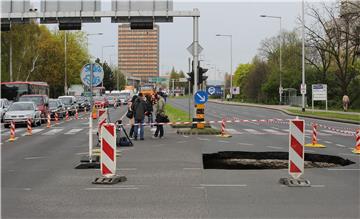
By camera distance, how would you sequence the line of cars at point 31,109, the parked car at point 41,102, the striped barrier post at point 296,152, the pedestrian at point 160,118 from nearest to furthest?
the striped barrier post at point 296,152 → the pedestrian at point 160,118 → the line of cars at point 31,109 → the parked car at point 41,102

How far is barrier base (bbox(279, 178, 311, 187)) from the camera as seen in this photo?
1009cm

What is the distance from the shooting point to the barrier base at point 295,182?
10.1m

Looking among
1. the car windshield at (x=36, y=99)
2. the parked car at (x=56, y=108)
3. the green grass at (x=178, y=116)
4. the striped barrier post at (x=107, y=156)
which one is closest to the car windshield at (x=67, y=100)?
the parked car at (x=56, y=108)

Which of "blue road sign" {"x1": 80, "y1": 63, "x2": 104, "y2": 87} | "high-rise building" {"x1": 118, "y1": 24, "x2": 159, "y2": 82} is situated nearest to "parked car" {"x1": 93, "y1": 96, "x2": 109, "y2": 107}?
"blue road sign" {"x1": 80, "y1": 63, "x2": 104, "y2": 87}

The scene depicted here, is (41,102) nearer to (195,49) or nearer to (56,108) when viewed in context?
(56,108)

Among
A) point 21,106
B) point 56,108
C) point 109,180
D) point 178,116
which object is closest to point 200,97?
point 21,106

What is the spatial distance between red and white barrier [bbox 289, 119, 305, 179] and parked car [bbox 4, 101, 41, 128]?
22.6 metres

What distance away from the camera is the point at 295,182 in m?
10.2

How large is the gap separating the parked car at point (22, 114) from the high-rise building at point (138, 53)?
313 feet

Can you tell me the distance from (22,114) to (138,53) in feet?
395

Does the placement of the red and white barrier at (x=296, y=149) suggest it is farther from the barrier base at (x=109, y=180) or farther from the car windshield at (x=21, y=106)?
the car windshield at (x=21, y=106)

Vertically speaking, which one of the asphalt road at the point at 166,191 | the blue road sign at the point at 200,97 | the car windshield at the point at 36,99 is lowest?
the asphalt road at the point at 166,191

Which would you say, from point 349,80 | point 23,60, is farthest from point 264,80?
point 23,60

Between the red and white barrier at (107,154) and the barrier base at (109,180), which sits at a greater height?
the red and white barrier at (107,154)
